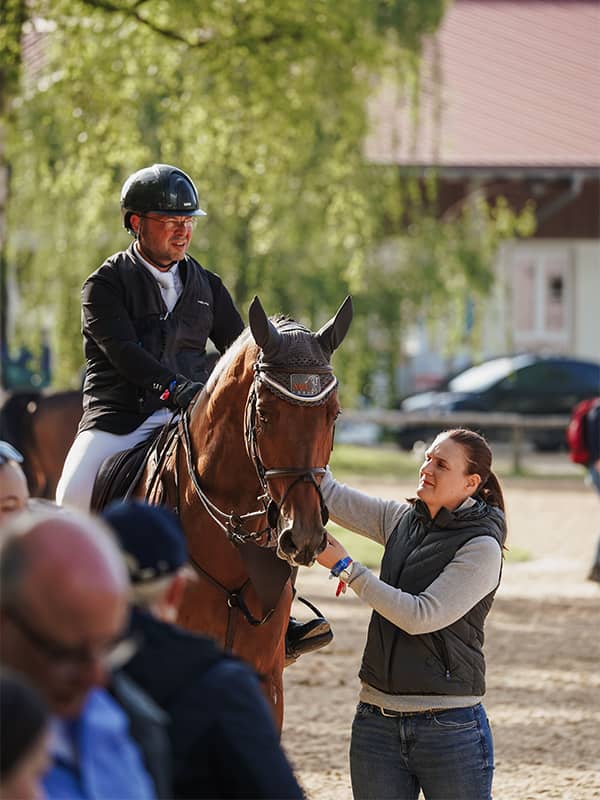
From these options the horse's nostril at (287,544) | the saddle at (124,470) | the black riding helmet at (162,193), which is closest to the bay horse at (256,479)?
the horse's nostril at (287,544)

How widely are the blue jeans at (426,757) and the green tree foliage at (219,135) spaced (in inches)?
444

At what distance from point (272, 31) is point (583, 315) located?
2089 centimetres

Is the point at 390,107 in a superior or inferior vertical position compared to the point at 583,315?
superior

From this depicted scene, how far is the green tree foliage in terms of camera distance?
16906 millimetres

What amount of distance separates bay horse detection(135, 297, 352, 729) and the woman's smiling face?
14.8 inches

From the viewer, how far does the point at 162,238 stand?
6.48 metres

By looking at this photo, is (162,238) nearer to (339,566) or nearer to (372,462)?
(339,566)

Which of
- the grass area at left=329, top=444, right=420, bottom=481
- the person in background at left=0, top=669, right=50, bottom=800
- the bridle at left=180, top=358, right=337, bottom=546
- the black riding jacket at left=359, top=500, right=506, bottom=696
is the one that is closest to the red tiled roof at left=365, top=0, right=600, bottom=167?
the grass area at left=329, top=444, right=420, bottom=481

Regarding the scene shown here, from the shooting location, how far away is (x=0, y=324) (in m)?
24.0

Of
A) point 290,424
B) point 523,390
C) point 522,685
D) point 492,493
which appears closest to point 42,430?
point 522,685

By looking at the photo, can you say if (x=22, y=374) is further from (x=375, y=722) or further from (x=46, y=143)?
(x=375, y=722)

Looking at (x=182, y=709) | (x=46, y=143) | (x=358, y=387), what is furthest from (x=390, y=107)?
(x=182, y=709)

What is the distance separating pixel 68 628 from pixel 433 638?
295 centimetres

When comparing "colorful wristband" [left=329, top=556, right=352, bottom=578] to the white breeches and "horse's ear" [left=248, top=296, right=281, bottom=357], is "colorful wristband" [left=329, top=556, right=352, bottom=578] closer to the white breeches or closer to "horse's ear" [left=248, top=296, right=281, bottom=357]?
"horse's ear" [left=248, top=296, right=281, bottom=357]
